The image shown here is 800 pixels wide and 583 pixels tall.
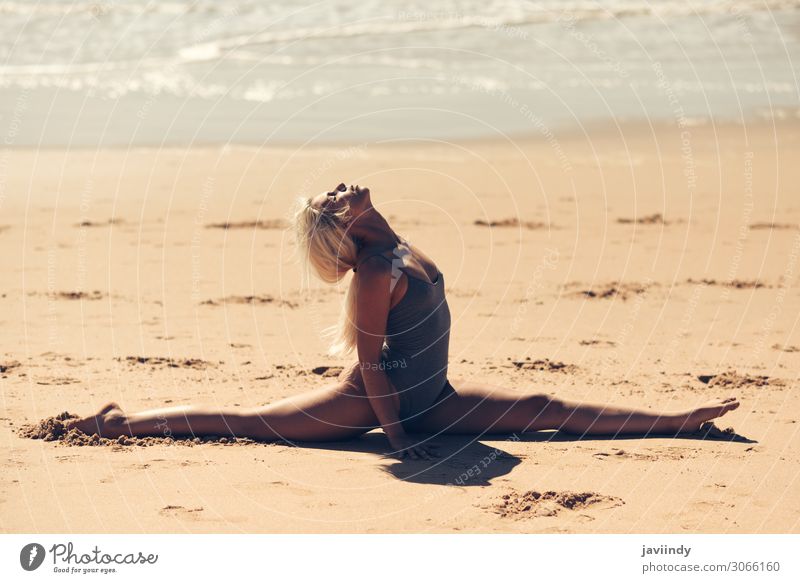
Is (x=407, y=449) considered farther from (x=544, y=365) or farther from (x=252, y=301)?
(x=252, y=301)

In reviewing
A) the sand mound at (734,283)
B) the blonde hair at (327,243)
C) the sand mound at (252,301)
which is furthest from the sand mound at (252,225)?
the blonde hair at (327,243)

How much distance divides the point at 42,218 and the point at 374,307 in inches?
310

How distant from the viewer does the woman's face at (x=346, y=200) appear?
21.5 feet

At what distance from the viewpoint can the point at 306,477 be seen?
20.7 feet

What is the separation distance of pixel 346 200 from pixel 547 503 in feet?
6.80

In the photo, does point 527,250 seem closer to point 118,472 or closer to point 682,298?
point 682,298

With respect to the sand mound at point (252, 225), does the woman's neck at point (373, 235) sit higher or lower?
higher

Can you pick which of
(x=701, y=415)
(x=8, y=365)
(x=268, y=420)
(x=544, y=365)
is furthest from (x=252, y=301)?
(x=701, y=415)

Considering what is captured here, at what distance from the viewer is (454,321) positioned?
9648 mm

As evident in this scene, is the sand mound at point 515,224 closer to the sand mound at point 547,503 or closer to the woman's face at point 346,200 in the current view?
the woman's face at point 346,200

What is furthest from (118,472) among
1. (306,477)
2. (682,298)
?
(682,298)

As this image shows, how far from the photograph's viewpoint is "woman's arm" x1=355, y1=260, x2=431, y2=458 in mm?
6516

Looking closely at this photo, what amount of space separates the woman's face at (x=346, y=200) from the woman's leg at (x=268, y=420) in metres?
0.96

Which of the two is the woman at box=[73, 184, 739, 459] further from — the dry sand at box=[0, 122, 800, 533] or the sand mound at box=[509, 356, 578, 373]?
the sand mound at box=[509, 356, 578, 373]
